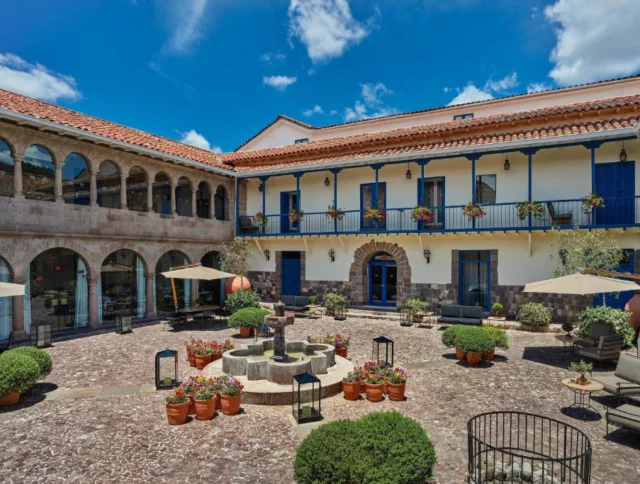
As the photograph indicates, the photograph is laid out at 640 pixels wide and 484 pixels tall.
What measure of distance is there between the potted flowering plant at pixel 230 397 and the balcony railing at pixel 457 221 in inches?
450

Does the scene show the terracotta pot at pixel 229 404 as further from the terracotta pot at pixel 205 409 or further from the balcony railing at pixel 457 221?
the balcony railing at pixel 457 221

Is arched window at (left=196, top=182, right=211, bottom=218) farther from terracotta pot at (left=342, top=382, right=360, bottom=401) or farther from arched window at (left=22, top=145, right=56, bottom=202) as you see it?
terracotta pot at (left=342, top=382, right=360, bottom=401)

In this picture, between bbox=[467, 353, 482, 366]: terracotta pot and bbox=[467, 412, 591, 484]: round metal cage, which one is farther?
bbox=[467, 353, 482, 366]: terracotta pot

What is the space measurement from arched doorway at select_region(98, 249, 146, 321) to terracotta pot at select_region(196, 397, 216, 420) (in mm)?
10289

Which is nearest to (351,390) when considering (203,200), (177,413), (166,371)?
(177,413)

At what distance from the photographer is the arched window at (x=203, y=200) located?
66.3ft

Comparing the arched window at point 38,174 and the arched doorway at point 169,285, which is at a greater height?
the arched window at point 38,174

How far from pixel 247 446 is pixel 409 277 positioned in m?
12.8

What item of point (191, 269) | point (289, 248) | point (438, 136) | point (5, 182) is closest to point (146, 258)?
point (191, 269)

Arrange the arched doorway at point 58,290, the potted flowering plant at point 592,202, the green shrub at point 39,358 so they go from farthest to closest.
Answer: the potted flowering plant at point 592,202 → the arched doorway at point 58,290 → the green shrub at point 39,358

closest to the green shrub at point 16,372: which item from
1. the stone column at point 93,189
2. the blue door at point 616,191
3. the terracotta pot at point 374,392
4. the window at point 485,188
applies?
the terracotta pot at point 374,392

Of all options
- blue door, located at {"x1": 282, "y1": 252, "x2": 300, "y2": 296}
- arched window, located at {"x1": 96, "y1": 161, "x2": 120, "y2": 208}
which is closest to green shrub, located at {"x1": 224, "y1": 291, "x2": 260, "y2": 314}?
blue door, located at {"x1": 282, "y1": 252, "x2": 300, "y2": 296}

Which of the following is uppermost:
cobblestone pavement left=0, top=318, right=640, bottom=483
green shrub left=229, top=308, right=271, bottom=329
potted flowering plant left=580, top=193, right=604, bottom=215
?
potted flowering plant left=580, top=193, right=604, bottom=215

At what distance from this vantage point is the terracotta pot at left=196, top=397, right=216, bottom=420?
695cm
